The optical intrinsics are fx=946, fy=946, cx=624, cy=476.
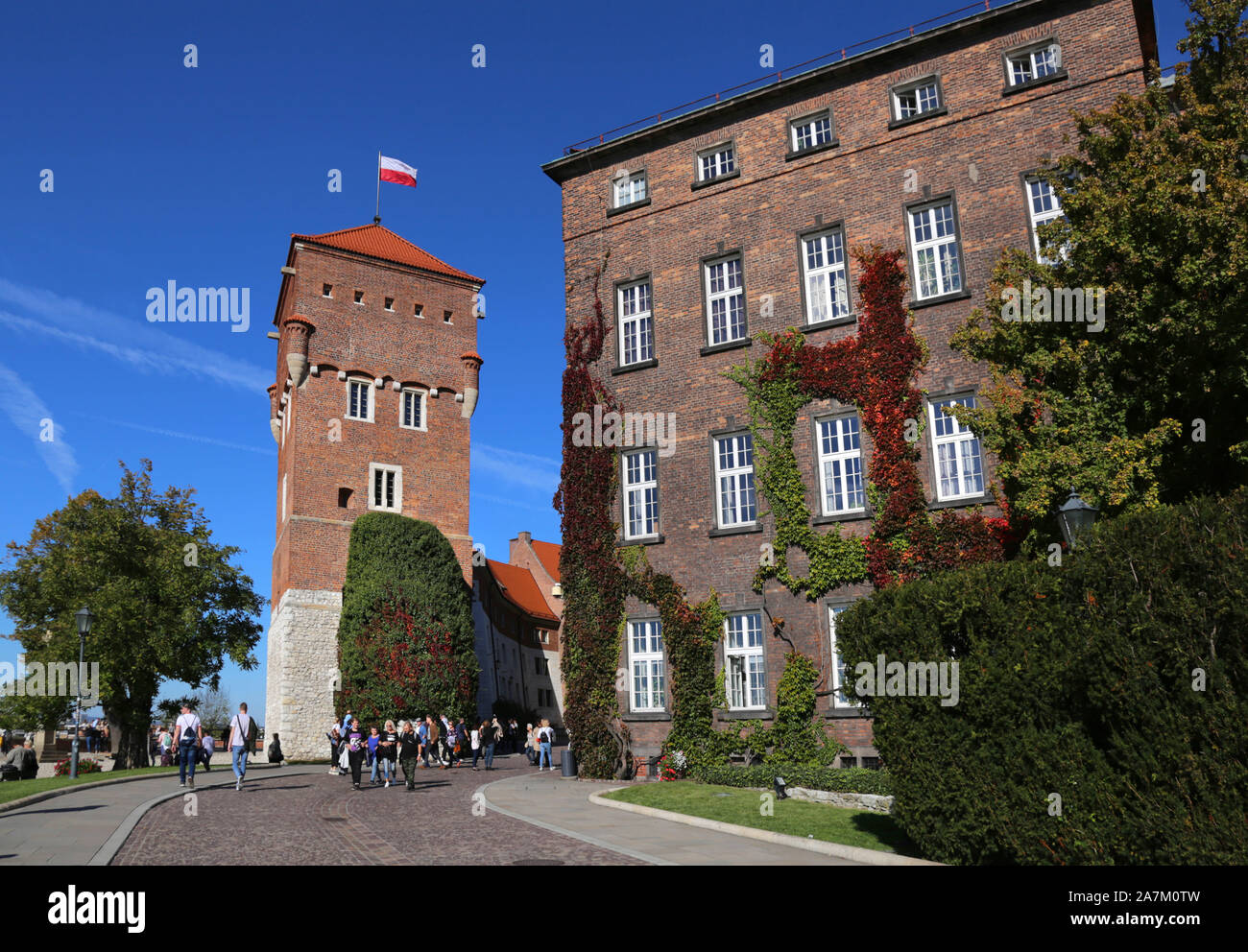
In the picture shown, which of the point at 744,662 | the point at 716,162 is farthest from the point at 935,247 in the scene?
the point at 744,662

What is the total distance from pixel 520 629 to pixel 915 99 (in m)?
56.3

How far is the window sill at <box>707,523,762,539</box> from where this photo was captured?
23469mm

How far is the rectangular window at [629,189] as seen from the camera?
91.9 feet

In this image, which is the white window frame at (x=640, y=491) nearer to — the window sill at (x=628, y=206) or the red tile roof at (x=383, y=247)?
the window sill at (x=628, y=206)

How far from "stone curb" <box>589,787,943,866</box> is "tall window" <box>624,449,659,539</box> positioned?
847 centimetres

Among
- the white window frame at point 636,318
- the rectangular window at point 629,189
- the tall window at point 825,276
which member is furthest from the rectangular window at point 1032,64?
the white window frame at point 636,318

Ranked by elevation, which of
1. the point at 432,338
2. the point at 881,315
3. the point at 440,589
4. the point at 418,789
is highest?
the point at 432,338

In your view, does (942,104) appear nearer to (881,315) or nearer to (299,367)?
(881,315)

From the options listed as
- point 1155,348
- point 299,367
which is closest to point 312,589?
point 299,367

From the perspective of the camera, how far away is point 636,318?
2702cm

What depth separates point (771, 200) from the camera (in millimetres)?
25469

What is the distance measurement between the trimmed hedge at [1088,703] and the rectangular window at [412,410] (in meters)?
37.7

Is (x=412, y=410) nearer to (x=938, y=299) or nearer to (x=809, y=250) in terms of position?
(x=809, y=250)
